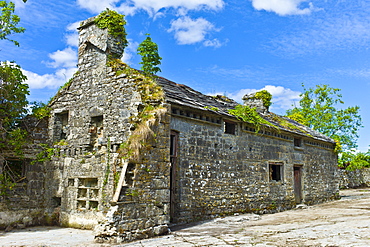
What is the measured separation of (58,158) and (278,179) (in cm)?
991

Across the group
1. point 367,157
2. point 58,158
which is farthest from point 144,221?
point 367,157

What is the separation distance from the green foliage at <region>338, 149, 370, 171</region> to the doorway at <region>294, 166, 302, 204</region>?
19.3 metres

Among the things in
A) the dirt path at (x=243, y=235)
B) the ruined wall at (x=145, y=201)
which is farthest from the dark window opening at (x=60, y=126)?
the ruined wall at (x=145, y=201)

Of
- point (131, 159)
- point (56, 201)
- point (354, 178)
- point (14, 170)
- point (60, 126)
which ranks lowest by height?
point (56, 201)

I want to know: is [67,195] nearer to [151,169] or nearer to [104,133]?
[104,133]

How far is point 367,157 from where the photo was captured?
3444 centimetres

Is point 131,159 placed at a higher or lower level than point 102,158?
lower

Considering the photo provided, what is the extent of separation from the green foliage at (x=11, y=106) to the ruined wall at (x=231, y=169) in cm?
547

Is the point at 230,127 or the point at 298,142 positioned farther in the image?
the point at 298,142

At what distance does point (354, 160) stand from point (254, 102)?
828 inches

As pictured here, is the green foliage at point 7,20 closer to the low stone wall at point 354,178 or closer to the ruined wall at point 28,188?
the ruined wall at point 28,188

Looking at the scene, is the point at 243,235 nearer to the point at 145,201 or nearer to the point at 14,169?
the point at 145,201

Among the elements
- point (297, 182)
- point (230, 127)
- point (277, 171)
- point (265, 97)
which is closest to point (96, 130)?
point (230, 127)

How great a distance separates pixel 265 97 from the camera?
18734 mm
